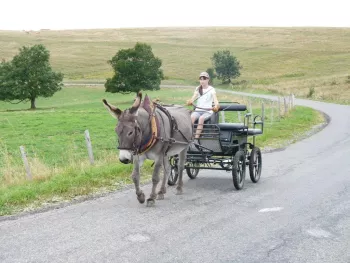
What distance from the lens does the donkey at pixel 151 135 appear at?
820 cm

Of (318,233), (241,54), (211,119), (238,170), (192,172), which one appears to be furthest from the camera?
(241,54)

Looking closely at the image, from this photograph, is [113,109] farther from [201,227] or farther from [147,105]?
[201,227]

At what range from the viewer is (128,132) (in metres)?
8.17

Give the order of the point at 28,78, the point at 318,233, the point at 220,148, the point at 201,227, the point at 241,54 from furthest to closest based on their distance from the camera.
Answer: the point at 241,54, the point at 28,78, the point at 220,148, the point at 201,227, the point at 318,233

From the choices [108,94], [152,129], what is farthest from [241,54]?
[152,129]

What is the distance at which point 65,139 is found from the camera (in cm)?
2316

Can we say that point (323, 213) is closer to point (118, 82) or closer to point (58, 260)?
point (58, 260)

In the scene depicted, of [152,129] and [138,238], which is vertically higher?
[152,129]

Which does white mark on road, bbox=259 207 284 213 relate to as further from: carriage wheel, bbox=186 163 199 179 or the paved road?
carriage wheel, bbox=186 163 199 179

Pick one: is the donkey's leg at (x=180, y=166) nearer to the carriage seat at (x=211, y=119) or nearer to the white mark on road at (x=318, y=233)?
the carriage seat at (x=211, y=119)

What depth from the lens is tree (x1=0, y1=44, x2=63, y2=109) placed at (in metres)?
54.2

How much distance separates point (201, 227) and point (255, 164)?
4.46 m

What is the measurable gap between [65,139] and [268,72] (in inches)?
3089

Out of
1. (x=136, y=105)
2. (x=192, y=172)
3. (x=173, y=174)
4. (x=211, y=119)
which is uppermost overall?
(x=136, y=105)
